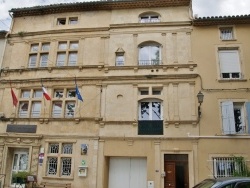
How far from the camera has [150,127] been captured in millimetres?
13242

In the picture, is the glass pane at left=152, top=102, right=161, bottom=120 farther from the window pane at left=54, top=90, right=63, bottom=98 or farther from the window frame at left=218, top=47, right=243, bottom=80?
the window pane at left=54, top=90, right=63, bottom=98

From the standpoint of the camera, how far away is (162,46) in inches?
573

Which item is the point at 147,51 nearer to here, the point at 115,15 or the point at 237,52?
the point at 115,15

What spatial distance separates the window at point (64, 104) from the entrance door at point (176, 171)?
5532 millimetres

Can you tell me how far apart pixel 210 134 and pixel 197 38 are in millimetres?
5182

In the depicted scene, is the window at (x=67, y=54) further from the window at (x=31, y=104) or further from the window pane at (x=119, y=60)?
the window pane at (x=119, y=60)

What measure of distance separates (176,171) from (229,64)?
240 inches

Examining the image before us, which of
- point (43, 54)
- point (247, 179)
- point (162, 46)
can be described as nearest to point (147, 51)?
point (162, 46)

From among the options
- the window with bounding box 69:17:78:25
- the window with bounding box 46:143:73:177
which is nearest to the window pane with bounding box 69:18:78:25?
the window with bounding box 69:17:78:25

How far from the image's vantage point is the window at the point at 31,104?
1468cm

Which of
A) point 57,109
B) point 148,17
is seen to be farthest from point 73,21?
point 57,109

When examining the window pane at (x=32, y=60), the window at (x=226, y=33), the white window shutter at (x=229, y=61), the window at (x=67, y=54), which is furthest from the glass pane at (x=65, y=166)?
the window at (x=226, y=33)

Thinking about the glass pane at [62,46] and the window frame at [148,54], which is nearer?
the window frame at [148,54]

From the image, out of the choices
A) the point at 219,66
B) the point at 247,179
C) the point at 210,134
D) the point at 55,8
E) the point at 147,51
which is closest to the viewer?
the point at 247,179
